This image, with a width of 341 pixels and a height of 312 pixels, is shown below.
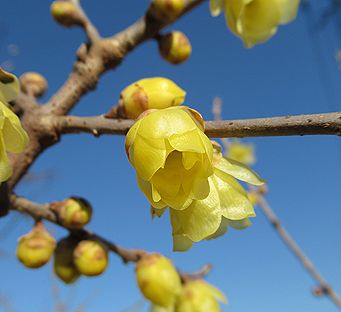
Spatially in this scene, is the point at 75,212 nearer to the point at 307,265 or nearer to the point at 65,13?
the point at 65,13

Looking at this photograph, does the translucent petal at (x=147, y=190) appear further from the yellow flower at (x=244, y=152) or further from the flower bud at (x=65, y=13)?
the yellow flower at (x=244, y=152)

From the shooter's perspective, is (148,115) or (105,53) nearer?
(148,115)

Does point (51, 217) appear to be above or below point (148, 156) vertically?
above

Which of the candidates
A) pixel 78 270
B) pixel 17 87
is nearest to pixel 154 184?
pixel 17 87

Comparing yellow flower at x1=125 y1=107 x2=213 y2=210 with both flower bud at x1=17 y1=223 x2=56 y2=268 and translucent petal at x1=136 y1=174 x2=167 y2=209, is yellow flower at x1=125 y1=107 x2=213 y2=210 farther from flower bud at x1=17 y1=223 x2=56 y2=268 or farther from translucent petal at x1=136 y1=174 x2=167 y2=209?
flower bud at x1=17 y1=223 x2=56 y2=268

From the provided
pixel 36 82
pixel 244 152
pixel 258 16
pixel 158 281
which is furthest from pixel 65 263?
pixel 244 152

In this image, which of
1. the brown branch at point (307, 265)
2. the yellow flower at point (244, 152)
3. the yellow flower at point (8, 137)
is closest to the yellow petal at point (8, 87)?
the yellow flower at point (8, 137)

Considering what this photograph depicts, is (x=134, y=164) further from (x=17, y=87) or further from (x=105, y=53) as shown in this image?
(x=105, y=53)
